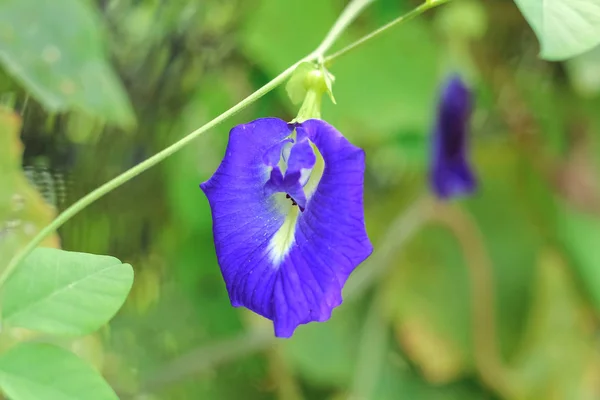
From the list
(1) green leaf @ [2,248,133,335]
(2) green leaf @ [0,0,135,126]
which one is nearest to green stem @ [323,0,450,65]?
(1) green leaf @ [2,248,133,335]

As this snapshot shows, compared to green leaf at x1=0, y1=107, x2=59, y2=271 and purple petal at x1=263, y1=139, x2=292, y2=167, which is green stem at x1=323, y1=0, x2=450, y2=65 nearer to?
purple petal at x1=263, y1=139, x2=292, y2=167

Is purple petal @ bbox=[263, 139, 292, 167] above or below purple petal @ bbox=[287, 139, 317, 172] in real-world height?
above

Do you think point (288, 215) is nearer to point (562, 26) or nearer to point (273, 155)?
point (273, 155)

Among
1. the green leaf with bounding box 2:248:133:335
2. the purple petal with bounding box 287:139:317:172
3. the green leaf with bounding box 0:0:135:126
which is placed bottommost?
the green leaf with bounding box 2:248:133:335

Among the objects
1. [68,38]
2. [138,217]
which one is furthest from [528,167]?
[68,38]

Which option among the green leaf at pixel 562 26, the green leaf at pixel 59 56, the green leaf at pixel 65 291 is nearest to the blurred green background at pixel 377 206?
the green leaf at pixel 59 56

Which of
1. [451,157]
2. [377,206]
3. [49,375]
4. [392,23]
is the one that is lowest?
[377,206]

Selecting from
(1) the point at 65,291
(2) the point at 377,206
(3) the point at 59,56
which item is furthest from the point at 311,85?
(2) the point at 377,206
